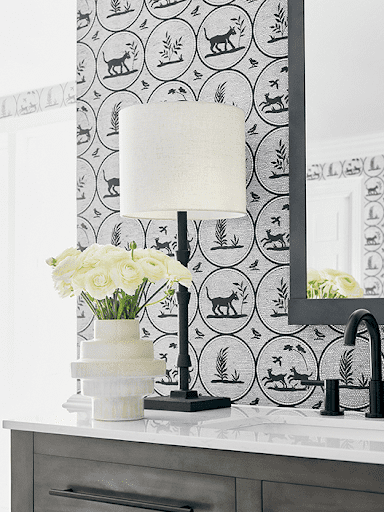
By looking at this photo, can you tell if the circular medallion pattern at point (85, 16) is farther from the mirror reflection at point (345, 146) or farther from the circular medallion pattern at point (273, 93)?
the mirror reflection at point (345, 146)

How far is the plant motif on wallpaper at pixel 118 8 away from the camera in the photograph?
2326 millimetres

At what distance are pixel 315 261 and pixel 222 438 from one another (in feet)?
2.10

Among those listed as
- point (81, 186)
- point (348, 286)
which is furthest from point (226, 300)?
point (81, 186)

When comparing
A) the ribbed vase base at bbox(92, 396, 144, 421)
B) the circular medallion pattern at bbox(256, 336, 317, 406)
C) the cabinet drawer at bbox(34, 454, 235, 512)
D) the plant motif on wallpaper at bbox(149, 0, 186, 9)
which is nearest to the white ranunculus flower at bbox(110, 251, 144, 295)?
the ribbed vase base at bbox(92, 396, 144, 421)

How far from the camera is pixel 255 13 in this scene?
204 centimetres

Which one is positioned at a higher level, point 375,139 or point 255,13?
point 255,13

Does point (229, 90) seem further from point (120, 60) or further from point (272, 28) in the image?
point (120, 60)

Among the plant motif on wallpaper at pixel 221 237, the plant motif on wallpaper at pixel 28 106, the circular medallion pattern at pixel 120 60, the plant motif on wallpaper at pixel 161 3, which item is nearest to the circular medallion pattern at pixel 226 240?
the plant motif on wallpaper at pixel 221 237

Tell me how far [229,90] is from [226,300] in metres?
0.59

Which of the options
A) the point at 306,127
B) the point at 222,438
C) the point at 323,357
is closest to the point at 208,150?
the point at 306,127

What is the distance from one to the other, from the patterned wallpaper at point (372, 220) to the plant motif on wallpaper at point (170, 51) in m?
0.70

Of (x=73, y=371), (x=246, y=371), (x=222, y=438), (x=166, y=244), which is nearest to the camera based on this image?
(x=222, y=438)

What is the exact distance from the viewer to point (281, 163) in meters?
1.97

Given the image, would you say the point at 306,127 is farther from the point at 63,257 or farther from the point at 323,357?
the point at 63,257
